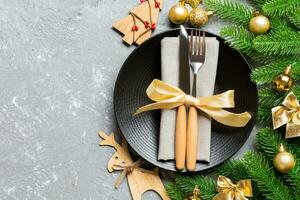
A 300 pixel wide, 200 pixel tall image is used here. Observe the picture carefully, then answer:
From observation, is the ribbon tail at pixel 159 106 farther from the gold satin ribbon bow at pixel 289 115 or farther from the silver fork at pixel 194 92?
the gold satin ribbon bow at pixel 289 115

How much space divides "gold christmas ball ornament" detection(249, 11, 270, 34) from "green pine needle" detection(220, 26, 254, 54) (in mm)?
17

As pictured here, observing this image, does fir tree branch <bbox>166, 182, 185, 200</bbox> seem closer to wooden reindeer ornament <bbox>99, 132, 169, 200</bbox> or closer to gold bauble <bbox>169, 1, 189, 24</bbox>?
wooden reindeer ornament <bbox>99, 132, 169, 200</bbox>

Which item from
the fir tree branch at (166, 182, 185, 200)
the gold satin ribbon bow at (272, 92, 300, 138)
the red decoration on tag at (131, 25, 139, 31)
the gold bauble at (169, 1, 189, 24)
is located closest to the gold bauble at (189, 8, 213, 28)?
the gold bauble at (169, 1, 189, 24)

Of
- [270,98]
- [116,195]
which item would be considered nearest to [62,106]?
[116,195]

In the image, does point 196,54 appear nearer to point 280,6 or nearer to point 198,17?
point 198,17

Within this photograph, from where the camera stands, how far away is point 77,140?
1.12 metres

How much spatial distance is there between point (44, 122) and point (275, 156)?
0.48 meters

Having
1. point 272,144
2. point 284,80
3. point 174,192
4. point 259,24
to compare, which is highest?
point 259,24

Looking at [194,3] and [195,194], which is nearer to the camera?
[195,194]

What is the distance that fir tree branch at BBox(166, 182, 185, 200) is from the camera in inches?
42.7

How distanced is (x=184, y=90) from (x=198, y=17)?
0.16m

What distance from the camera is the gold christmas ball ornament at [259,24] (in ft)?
3.63

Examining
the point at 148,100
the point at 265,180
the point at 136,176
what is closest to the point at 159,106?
the point at 148,100

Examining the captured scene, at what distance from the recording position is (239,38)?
1.11 metres
